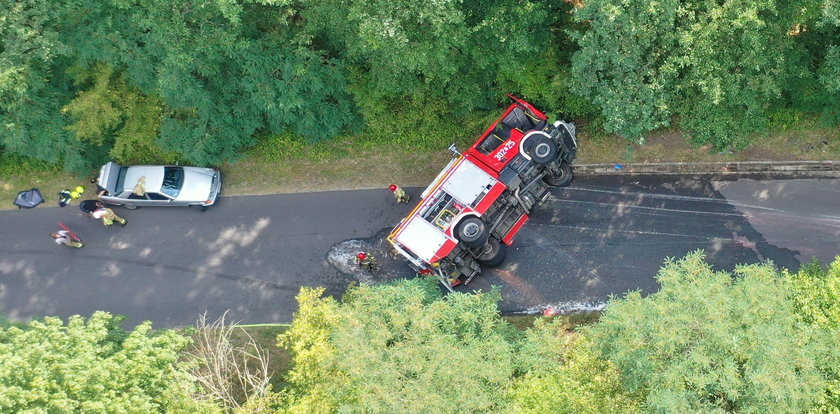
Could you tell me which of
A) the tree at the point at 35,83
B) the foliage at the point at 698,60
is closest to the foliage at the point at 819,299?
the foliage at the point at 698,60

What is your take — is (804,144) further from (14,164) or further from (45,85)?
(14,164)

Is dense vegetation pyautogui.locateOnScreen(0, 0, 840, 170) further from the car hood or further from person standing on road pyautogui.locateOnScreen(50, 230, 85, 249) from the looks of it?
person standing on road pyautogui.locateOnScreen(50, 230, 85, 249)

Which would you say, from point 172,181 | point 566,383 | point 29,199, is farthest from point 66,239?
point 566,383

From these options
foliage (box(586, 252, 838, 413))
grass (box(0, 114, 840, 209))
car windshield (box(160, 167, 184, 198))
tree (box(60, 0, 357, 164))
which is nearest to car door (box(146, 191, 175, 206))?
car windshield (box(160, 167, 184, 198))

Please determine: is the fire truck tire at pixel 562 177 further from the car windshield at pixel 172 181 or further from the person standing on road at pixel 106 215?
the person standing on road at pixel 106 215

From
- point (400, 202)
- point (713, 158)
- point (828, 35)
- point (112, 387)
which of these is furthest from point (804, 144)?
point (112, 387)
